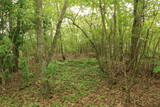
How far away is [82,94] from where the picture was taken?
4.89 m

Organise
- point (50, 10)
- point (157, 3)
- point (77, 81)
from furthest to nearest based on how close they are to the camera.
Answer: point (50, 10)
point (77, 81)
point (157, 3)

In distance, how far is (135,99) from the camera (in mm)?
4238

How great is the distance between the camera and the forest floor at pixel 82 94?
168 inches

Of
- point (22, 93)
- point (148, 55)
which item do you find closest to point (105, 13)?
point (148, 55)

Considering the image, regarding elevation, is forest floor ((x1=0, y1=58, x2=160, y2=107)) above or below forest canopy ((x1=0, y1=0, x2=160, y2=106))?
below

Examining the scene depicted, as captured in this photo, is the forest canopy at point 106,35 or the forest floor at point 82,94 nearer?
the forest canopy at point 106,35

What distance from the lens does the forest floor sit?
168 inches

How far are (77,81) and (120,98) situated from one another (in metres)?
2.45

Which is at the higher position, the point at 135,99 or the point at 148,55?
the point at 148,55

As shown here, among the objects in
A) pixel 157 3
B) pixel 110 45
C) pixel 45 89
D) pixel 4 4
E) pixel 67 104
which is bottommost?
pixel 67 104

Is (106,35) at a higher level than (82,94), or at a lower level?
higher

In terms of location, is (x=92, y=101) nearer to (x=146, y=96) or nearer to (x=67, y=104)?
(x=67, y=104)

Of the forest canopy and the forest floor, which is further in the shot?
the forest floor

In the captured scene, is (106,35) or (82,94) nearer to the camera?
(82,94)
